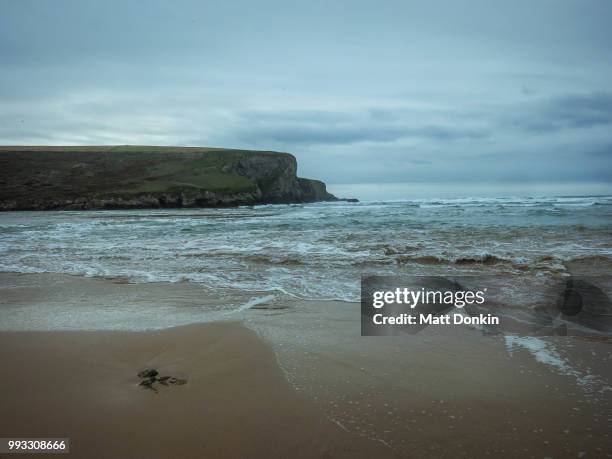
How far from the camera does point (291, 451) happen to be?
7.95ft

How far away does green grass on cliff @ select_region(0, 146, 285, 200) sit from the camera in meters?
56.6

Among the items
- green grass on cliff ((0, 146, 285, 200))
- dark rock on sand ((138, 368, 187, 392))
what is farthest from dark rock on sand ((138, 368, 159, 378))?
green grass on cliff ((0, 146, 285, 200))

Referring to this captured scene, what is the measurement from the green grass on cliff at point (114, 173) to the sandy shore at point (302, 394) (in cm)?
5618

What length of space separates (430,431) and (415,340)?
1736mm

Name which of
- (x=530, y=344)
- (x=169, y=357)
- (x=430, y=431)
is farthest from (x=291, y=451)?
(x=530, y=344)

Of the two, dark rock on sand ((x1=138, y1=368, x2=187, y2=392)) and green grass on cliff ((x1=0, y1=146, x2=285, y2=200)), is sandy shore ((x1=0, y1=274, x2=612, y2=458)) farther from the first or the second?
green grass on cliff ((x1=0, y1=146, x2=285, y2=200))

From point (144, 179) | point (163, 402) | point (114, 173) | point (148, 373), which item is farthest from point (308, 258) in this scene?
point (114, 173)

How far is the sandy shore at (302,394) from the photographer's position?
249 centimetres

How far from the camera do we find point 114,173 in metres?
67.8

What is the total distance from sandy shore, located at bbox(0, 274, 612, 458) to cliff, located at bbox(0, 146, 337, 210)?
54.6 metres

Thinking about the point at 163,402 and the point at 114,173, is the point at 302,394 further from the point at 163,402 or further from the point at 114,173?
the point at 114,173

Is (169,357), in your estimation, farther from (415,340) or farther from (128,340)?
(415,340)

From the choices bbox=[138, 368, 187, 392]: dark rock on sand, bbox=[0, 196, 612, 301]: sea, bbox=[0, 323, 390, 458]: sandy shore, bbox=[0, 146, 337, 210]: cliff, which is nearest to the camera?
bbox=[0, 323, 390, 458]: sandy shore

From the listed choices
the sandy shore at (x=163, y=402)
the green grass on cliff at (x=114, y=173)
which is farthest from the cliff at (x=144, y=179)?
the sandy shore at (x=163, y=402)
